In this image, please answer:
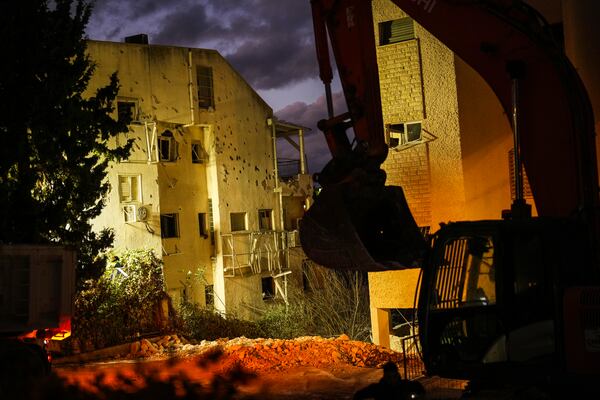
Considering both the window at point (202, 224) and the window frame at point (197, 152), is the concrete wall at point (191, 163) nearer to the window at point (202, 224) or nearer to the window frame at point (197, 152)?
the window frame at point (197, 152)

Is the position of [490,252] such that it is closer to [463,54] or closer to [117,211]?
[463,54]

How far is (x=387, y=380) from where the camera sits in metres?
7.45

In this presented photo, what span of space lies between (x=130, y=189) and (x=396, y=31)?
505 inches

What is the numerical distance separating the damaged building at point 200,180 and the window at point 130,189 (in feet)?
0.11

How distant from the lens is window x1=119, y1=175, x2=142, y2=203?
27.5 meters

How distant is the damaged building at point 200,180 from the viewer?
27.9 metres

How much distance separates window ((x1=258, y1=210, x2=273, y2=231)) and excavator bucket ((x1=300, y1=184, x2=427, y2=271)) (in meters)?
25.1

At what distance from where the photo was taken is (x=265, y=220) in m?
34.6

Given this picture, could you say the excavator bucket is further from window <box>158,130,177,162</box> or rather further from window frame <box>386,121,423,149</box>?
window <box>158,130,177,162</box>

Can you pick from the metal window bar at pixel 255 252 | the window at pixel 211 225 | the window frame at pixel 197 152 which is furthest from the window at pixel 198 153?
the metal window bar at pixel 255 252

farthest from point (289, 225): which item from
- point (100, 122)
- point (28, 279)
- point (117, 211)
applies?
point (28, 279)

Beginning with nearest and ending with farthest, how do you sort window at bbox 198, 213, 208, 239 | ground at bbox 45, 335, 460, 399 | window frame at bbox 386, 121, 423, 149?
→ ground at bbox 45, 335, 460, 399, window frame at bbox 386, 121, 423, 149, window at bbox 198, 213, 208, 239

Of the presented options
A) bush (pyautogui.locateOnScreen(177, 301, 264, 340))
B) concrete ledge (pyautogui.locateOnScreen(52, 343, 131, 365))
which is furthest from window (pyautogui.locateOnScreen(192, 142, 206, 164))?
A: concrete ledge (pyautogui.locateOnScreen(52, 343, 131, 365))

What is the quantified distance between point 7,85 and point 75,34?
7.00ft
